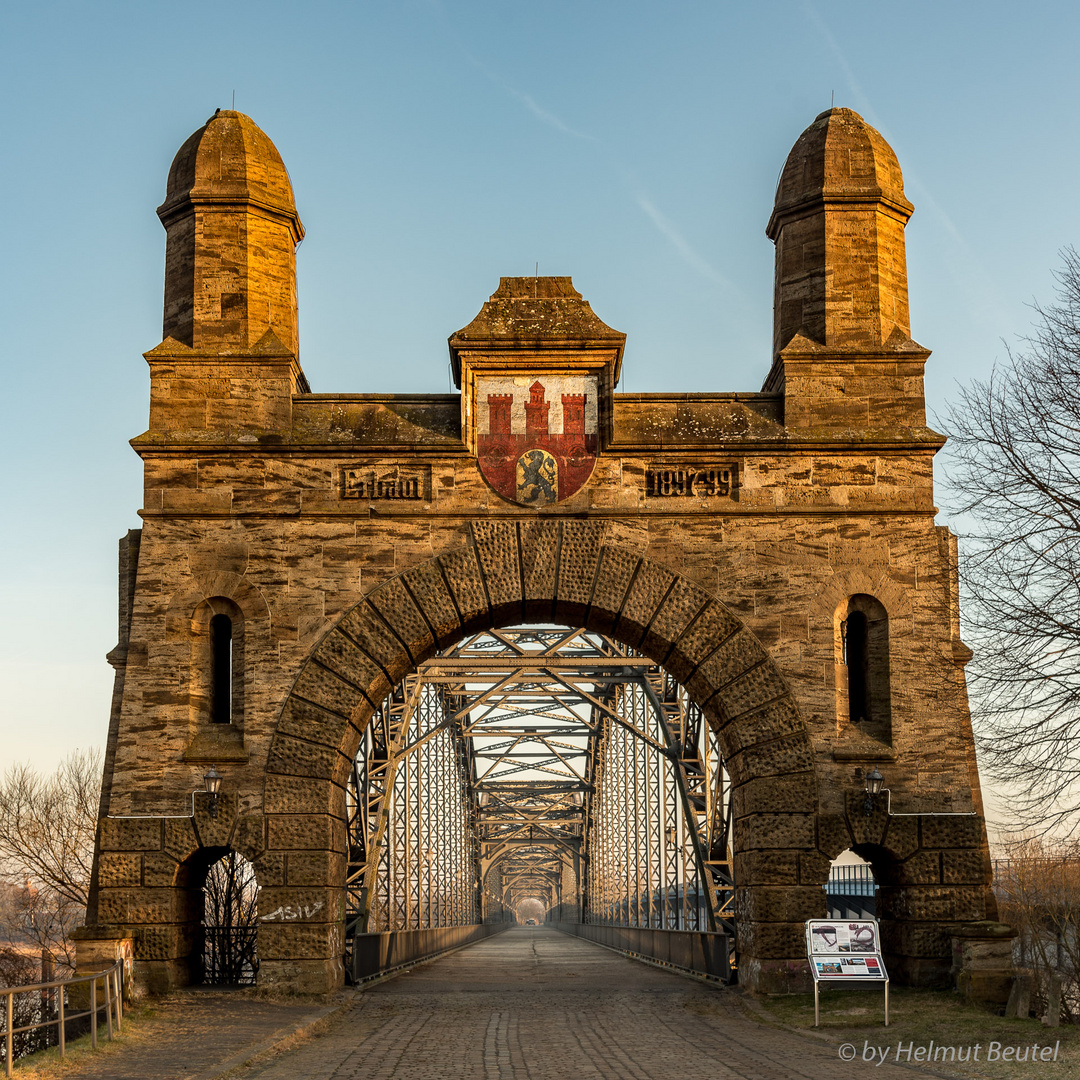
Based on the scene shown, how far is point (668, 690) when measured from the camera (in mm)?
27203

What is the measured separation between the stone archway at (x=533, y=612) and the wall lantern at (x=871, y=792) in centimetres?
60

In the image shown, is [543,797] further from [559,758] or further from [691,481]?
[691,481]

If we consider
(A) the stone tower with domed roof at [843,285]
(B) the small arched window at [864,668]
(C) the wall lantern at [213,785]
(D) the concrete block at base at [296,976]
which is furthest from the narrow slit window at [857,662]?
(C) the wall lantern at [213,785]

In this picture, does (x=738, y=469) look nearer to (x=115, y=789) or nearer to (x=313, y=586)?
(x=313, y=586)

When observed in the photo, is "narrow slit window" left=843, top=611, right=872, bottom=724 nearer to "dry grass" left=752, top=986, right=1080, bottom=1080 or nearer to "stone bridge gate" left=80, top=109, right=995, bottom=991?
"stone bridge gate" left=80, top=109, right=995, bottom=991

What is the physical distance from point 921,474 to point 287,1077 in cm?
1029

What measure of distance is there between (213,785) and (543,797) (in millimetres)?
45403

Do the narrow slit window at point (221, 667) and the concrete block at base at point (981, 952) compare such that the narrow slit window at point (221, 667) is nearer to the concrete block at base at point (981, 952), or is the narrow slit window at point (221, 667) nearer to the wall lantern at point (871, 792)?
the wall lantern at point (871, 792)

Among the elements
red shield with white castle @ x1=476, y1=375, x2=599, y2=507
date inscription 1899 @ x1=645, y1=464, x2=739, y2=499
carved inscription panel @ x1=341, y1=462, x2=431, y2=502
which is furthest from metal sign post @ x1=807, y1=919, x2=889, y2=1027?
carved inscription panel @ x1=341, y1=462, x2=431, y2=502

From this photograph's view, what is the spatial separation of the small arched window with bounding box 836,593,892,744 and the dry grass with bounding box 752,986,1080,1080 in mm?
3057

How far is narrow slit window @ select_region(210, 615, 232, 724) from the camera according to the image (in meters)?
16.5

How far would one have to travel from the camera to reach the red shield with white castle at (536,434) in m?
16.4

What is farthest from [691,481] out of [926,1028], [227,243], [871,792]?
[926,1028]

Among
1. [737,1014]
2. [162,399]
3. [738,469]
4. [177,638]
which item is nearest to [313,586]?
[177,638]
